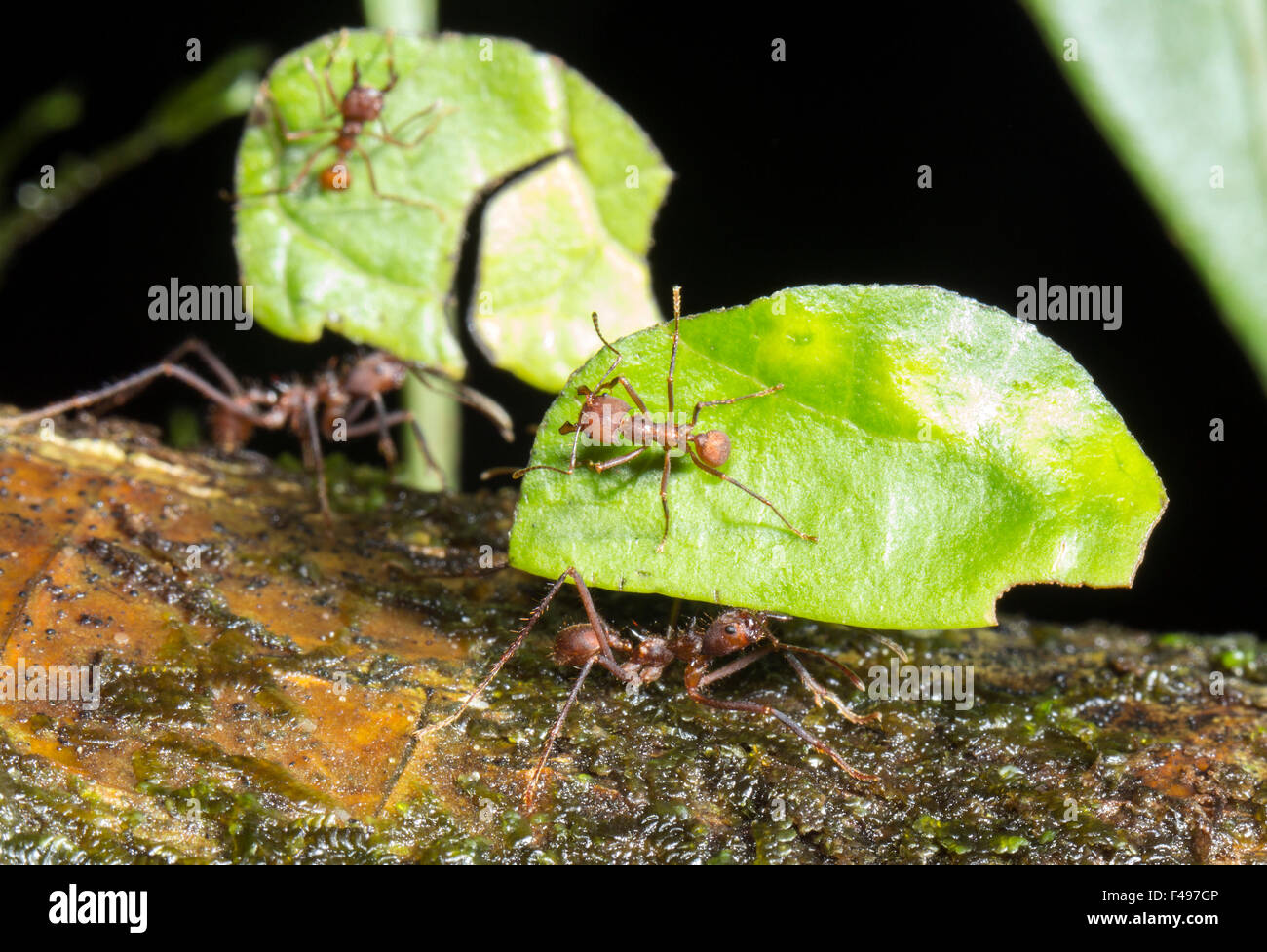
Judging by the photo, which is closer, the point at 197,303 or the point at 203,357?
the point at 203,357

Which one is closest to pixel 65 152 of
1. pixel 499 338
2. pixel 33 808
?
pixel 499 338

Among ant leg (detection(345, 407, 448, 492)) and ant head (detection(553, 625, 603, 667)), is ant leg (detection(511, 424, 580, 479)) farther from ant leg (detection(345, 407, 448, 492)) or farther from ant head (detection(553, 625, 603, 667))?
ant leg (detection(345, 407, 448, 492))

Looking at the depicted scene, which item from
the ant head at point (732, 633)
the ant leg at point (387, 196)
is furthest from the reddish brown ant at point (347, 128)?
the ant head at point (732, 633)

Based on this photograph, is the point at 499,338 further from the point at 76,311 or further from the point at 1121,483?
the point at 76,311
